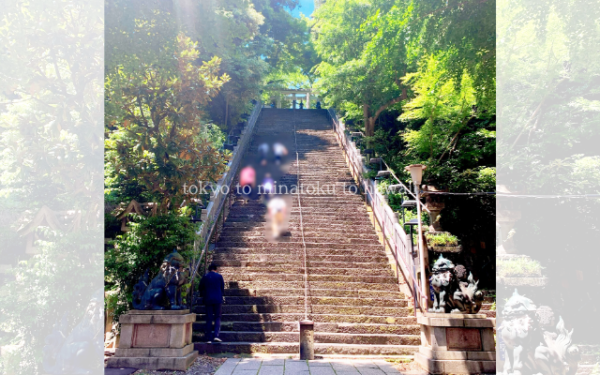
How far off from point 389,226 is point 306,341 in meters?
4.77

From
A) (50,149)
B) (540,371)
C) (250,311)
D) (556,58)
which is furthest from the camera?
(556,58)

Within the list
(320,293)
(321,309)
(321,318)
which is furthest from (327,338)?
(320,293)

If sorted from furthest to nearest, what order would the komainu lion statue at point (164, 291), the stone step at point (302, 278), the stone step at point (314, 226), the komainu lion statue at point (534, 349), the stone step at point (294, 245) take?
the stone step at point (314, 226) < the stone step at point (294, 245) < the stone step at point (302, 278) < the komainu lion statue at point (164, 291) < the komainu lion statue at point (534, 349)

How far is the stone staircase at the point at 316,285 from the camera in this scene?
7.07 metres

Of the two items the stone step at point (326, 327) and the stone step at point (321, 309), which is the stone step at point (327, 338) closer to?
the stone step at point (326, 327)

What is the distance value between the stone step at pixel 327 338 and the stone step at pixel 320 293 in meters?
1.21

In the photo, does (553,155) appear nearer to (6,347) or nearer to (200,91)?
(200,91)

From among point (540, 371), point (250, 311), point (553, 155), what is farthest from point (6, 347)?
point (553, 155)

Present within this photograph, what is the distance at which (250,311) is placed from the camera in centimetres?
775

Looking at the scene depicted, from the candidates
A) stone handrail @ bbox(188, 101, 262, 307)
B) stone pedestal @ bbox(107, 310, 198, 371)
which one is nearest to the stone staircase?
stone handrail @ bbox(188, 101, 262, 307)

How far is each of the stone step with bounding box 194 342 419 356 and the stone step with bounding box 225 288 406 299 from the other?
4.79 ft

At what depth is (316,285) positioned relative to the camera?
8.60 meters

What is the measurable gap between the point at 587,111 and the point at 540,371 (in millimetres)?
8903

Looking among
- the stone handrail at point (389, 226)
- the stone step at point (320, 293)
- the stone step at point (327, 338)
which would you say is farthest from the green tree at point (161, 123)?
the stone handrail at point (389, 226)
